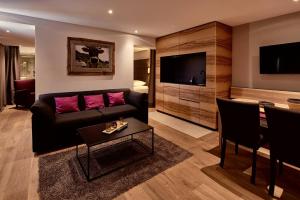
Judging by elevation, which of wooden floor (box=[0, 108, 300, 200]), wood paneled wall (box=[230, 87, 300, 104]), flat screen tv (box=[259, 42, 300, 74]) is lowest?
wooden floor (box=[0, 108, 300, 200])

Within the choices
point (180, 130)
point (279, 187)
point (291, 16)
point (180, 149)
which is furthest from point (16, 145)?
point (291, 16)

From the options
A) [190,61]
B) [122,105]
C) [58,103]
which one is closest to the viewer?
[58,103]

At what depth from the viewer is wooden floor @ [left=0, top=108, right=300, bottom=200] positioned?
72.1 inches

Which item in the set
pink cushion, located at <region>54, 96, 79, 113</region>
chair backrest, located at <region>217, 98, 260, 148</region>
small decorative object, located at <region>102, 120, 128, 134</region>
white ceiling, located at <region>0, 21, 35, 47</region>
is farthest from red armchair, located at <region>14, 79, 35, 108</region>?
chair backrest, located at <region>217, 98, 260, 148</region>

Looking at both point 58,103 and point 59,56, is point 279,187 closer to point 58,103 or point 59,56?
point 58,103

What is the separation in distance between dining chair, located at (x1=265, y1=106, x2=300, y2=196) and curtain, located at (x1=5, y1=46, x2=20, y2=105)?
7949 millimetres

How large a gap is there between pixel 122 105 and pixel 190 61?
7.21 ft

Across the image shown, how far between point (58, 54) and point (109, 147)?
7.61 ft

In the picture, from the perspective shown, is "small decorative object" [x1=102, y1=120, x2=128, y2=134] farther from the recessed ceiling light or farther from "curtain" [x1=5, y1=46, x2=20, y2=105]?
"curtain" [x1=5, y1=46, x2=20, y2=105]

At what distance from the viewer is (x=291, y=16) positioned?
312 cm

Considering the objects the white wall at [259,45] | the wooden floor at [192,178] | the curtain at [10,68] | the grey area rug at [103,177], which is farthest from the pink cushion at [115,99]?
the curtain at [10,68]

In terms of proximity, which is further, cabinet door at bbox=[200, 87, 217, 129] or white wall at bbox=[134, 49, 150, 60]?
white wall at bbox=[134, 49, 150, 60]

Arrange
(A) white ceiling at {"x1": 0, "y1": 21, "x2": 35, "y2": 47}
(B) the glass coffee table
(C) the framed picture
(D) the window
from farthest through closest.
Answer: (D) the window → (C) the framed picture → (A) white ceiling at {"x1": 0, "y1": 21, "x2": 35, "y2": 47} → (B) the glass coffee table

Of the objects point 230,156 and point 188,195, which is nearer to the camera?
point 188,195
